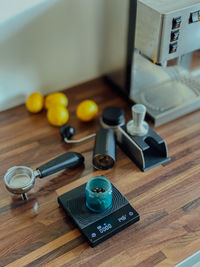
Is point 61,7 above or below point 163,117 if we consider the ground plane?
above

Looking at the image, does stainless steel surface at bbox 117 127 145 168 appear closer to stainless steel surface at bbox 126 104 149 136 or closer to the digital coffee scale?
stainless steel surface at bbox 126 104 149 136

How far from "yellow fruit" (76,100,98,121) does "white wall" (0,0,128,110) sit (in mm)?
196

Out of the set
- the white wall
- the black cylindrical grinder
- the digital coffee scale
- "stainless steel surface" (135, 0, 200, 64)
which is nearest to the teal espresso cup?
the digital coffee scale

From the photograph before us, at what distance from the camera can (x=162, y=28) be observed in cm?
90

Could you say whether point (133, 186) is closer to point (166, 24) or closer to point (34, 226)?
point (34, 226)

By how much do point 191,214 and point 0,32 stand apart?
0.78 m

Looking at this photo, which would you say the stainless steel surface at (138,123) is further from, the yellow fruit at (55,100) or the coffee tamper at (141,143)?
the yellow fruit at (55,100)

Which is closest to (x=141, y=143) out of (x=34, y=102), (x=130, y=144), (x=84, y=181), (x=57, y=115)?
(x=130, y=144)

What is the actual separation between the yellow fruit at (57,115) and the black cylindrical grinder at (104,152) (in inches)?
6.4

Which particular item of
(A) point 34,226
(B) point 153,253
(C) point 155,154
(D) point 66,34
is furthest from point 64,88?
(B) point 153,253

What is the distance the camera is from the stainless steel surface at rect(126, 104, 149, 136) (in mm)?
976

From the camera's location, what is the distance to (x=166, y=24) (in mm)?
896

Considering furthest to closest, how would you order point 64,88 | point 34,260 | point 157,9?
point 64,88 → point 157,9 → point 34,260

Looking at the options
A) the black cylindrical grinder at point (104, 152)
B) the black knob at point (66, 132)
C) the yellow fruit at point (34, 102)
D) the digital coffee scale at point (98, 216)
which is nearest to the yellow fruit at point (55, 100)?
the yellow fruit at point (34, 102)
